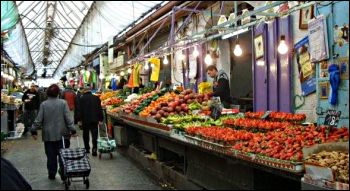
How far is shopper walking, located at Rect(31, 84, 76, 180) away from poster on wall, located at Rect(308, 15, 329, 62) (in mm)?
4223

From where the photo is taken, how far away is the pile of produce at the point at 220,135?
562 centimetres

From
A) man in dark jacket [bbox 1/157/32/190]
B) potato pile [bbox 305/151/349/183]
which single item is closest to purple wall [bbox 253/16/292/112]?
potato pile [bbox 305/151/349/183]

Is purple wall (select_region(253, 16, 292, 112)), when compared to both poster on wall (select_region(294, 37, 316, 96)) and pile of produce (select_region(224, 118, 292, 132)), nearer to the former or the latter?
poster on wall (select_region(294, 37, 316, 96))

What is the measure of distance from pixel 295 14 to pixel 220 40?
4.21 metres

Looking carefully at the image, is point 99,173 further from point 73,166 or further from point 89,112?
point 89,112

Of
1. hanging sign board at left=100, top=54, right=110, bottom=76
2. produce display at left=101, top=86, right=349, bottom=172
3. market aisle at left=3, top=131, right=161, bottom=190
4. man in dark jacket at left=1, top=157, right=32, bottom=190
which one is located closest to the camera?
man in dark jacket at left=1, top=157, right=32, bottom=190

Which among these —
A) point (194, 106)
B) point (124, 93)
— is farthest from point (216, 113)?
point (124, 93)

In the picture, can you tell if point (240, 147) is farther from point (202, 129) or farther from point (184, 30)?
point (184, 30)

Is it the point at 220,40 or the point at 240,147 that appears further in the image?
the point at 220,40

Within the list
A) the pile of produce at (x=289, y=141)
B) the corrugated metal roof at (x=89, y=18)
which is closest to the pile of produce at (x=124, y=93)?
the corrugated metal roof at (x=89, y=18)

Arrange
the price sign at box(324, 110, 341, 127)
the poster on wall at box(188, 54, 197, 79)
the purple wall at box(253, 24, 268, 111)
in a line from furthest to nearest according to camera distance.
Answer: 1. the poster on wall at box(188, 54, 197, 79)
2. the purple wall at box(253, 24, 268, 111)
3. the price sign at box(324, 110, 341, 127)

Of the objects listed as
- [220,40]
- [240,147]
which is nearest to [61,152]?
[240,147]

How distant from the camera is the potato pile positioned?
12.1 ft

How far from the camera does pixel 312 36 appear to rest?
7551 mm
